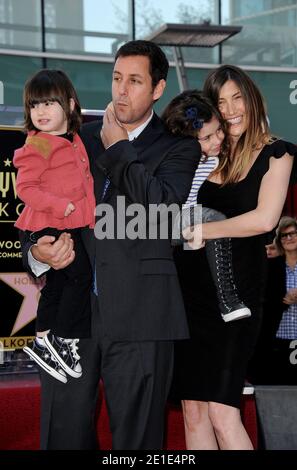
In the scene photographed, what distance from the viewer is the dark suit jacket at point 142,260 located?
7.63 feet

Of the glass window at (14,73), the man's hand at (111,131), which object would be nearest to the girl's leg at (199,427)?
the man's hand at (111,131)

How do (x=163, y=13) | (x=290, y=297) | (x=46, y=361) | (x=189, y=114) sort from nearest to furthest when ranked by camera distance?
(x=46, y=361)
(x=189, y=114)
(x=290, y=297)
(x=163, y=13)

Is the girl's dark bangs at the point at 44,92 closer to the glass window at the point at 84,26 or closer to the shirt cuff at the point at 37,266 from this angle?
the shirt cuff at the point at 37,266

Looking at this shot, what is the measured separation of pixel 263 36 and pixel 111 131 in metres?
11.4

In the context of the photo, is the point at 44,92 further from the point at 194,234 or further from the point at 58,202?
the point at 194,234

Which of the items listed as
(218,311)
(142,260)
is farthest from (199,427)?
(142,260)

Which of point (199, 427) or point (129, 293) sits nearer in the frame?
point (129, 293)

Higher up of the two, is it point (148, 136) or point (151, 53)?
point (151, 53)

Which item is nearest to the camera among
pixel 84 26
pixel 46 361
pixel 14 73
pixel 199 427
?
pixel 46 361

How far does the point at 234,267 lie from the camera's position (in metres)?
2.79

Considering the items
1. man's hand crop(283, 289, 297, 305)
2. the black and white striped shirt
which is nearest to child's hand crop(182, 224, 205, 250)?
the black and white striped shirt

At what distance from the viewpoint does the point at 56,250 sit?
243 cm

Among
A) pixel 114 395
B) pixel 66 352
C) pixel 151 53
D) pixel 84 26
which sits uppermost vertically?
pixel 84 26
